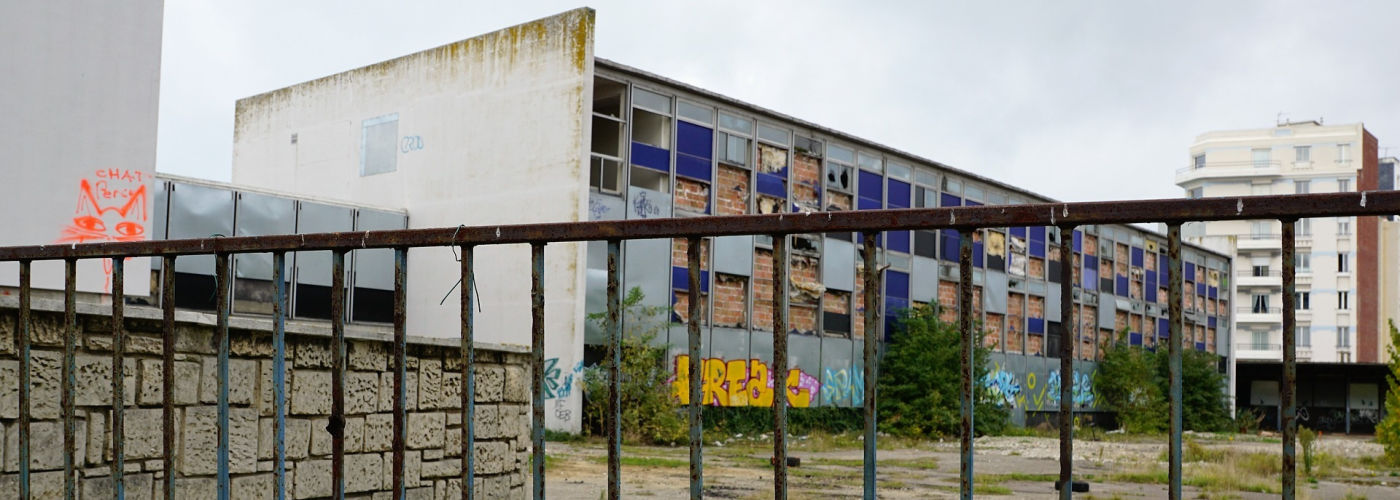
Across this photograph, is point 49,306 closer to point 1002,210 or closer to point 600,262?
point 1002,210

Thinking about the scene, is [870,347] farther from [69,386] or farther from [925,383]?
[925,383]

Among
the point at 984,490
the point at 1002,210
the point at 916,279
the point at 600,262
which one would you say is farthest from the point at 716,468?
the point at 916,279

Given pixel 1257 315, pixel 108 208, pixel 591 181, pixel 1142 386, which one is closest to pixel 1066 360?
pixel 108 208

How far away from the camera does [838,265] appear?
31141mm

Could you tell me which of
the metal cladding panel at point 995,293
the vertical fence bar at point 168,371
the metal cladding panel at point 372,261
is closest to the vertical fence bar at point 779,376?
the vertical fence bar at point 168,371

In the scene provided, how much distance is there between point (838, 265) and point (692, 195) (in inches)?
210

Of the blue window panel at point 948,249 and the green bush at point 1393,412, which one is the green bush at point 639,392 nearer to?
the green bush at point 1393,412

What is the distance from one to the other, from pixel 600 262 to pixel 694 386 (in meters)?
22.8

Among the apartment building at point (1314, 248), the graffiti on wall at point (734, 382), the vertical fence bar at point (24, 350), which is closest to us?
the vertical fence bar at point (24, 350)

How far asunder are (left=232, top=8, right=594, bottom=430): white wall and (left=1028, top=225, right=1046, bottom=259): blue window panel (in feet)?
56.0

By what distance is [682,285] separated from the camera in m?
26.9

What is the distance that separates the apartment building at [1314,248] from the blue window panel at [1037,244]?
1718 inches

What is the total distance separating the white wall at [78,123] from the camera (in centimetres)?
1191

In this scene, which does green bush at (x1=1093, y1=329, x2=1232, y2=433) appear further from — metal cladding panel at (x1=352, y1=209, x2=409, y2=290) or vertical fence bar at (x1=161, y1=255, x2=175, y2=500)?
vertical fence bar at (x1=161, y1=255, x2=175, y2=500)
